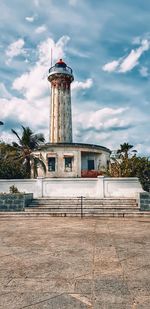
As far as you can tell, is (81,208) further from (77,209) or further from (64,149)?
(64,149)

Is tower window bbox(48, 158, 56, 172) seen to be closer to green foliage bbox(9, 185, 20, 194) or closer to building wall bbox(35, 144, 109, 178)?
building wall bbox(35, 144, 109, 178)

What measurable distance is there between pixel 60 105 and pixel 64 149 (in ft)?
28.5

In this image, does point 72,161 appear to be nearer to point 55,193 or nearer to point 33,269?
point 55,193

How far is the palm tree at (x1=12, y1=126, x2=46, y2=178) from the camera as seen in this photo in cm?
2275

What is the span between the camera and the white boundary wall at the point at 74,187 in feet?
55.7

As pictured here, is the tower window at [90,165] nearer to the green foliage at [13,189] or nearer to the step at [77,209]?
the green foliage at [13,189]

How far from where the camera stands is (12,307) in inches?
124

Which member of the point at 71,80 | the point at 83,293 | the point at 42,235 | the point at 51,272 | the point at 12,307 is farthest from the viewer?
the point at 71,80

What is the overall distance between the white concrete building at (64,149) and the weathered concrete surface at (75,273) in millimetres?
18518

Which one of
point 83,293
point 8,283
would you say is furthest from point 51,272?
point 83,293

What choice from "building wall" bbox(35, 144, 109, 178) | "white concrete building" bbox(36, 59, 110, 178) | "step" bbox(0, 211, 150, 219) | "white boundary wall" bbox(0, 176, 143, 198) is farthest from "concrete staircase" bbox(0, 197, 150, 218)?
"building wall" bbox(35, 144, 109, 178)

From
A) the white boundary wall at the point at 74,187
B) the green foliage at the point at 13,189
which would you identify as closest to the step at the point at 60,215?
the green foliage at the point at 13,189

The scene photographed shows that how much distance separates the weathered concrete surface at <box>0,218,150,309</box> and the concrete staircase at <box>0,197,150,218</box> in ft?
20.2

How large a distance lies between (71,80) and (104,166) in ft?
45.4
